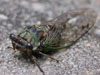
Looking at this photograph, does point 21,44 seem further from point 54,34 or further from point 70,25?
point 70,25

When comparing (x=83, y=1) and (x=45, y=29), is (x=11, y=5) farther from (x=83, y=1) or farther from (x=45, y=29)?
(x=83, y=1)

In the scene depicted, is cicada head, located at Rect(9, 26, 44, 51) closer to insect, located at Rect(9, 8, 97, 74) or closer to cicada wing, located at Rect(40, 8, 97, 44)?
insect, located at Rect(9, 8, 97, 74)

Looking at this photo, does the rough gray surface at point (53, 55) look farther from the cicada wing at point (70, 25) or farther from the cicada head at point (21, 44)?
the cicada head at point (21, 44)

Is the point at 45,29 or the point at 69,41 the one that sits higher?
the point at 45,29

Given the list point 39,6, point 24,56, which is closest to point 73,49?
point 24,56

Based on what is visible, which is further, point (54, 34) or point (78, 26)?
point (78, 26)

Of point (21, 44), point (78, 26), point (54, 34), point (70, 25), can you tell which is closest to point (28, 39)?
point (21, 44)
